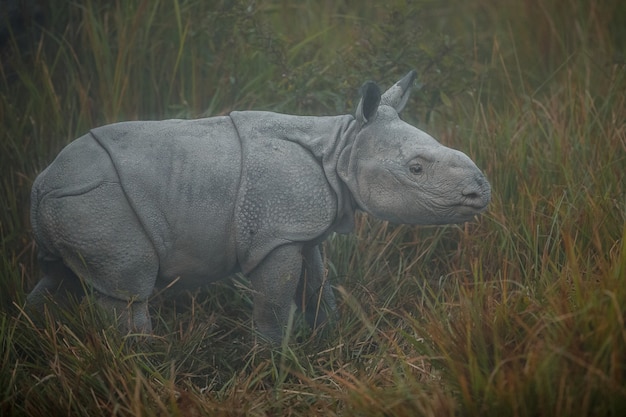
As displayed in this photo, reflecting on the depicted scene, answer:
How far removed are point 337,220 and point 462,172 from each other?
0.66 m

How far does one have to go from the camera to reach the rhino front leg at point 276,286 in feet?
12.8

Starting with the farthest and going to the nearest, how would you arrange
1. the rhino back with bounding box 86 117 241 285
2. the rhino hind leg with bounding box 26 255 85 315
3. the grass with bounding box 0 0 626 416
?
the rhino hind leg with bounding box 26 255 85 315 → the rhino back with bounding box 86 117 241 285 → the grass with bounding box 0 0 626 416

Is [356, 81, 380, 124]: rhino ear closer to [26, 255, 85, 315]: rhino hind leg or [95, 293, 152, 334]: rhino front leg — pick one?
[95, 293, 152, 334]: rhino front leg

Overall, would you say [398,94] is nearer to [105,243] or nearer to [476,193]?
[476,193]

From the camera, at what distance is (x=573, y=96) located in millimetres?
5699

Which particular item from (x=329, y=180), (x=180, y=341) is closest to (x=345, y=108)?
(x=329, y=180)

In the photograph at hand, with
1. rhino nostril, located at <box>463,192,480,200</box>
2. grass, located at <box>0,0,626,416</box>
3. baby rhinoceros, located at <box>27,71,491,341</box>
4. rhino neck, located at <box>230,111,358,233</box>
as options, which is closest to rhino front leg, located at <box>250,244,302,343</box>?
baby rhinoceros, located at <box>27,71,491,341</box>

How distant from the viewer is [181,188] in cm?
390

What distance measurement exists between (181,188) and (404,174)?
104 centimetres

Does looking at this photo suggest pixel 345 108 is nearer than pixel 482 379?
No

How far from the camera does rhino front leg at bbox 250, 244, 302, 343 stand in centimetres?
391

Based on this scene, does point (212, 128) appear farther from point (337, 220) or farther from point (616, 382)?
point (616, 382)

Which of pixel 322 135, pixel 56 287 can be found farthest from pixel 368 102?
pixel 56 287

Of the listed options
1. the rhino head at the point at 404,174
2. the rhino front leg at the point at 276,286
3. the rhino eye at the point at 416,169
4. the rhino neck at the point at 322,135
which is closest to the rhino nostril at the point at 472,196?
the rhino head at the point at 404,174
